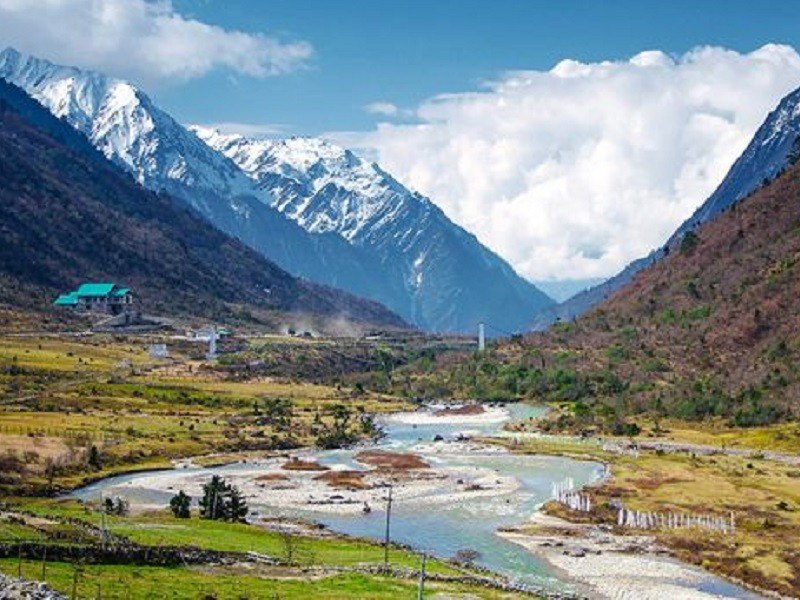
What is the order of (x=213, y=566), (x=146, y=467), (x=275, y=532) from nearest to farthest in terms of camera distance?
(x=213, y=566), (x=275, y=532), (x=146, y=467)

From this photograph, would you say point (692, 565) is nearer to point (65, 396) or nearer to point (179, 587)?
point (179, 587)

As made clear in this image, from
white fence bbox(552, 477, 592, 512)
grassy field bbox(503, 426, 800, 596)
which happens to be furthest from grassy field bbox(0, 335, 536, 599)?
white fence bbox(552, 477, 592, 512)

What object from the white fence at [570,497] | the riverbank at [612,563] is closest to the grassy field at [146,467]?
the riverbank at [612,563]

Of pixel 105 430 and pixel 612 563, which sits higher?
pixel 105 430

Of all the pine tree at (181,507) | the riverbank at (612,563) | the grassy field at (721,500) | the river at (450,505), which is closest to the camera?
the riverbank at (612,563)

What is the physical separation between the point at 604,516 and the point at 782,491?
27.9 metres

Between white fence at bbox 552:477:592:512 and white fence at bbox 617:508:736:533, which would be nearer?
white fence at bbox 617:508:736:533

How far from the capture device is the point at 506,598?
70.2m

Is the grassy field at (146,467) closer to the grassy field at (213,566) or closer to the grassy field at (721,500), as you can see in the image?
the grassy field at (213,566)

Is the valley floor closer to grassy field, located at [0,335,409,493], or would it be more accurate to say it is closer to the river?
grassy field, located at [0,335,409,493]

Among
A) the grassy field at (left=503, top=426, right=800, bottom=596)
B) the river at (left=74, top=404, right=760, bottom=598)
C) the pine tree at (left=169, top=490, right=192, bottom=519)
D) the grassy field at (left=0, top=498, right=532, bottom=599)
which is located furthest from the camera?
the pine tree at (left=169, top=490, right=192, bottom=519)

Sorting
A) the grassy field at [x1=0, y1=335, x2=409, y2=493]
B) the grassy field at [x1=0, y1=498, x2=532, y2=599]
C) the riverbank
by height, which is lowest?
the riverbank

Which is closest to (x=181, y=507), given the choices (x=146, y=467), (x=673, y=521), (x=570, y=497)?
(x=146, y=467)

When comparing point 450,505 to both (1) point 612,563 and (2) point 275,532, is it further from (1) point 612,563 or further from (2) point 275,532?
(1) point 612,563
